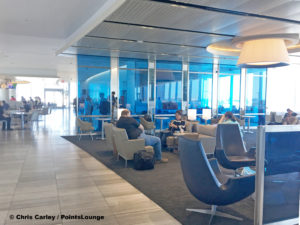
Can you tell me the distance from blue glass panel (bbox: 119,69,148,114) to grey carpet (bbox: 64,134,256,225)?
5356mm

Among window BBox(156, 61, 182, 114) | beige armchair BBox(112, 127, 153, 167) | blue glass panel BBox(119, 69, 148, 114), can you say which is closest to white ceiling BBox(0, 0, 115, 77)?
beige armchair BBox(112, 127, 153, 167)

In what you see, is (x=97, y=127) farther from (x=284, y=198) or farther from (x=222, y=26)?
(x=284, y=198)

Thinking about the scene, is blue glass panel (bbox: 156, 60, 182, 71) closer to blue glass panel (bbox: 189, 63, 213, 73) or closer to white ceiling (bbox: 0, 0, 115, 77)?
A: blue glass panel (bbox: 189, 63, 213, 73)

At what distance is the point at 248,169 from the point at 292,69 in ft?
44.0

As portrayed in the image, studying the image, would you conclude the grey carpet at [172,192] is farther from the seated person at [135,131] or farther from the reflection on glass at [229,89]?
the reflection on glass at [229,89]

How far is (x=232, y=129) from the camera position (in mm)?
5500

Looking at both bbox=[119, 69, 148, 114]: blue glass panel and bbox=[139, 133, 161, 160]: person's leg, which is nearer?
bbox=[139, 133, 161, 160]: person's leg

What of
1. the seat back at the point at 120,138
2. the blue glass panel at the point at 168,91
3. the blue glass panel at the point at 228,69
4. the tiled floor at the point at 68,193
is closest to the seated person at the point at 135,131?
the seat back at the point at 120,138

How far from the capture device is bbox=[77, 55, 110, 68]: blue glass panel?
1108 centimetres

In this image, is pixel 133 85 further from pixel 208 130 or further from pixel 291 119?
pixel 291 119

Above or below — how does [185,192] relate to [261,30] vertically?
below

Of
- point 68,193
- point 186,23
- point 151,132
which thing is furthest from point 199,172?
point 151,132

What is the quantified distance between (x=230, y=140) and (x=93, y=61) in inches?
307

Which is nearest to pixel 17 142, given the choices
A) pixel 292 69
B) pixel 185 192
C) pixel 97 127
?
pixel 97 127
